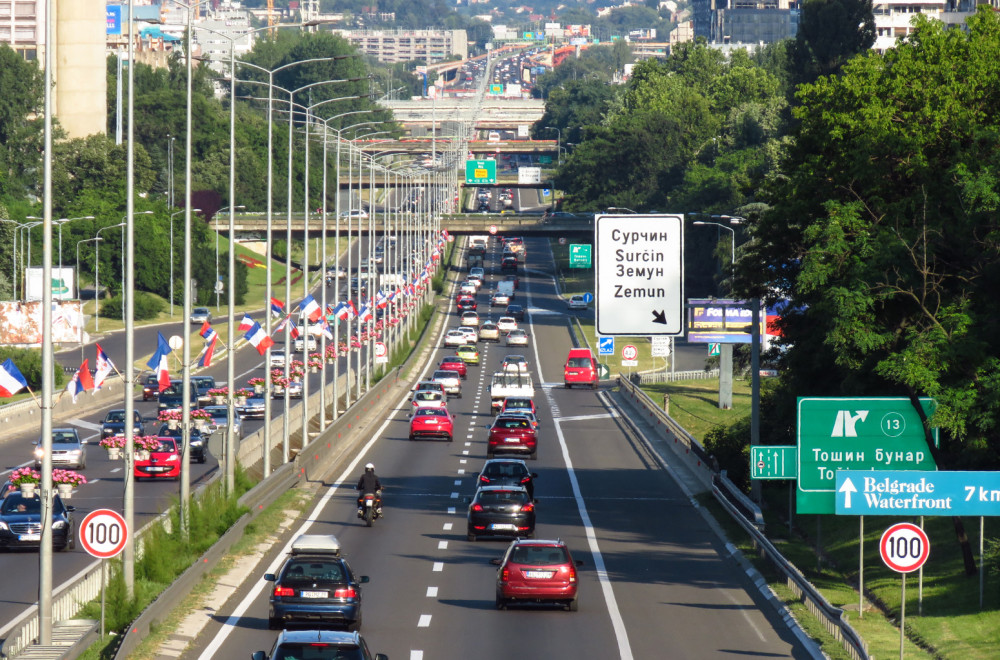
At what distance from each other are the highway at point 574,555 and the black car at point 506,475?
104 cm

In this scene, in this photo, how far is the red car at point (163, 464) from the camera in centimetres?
4831

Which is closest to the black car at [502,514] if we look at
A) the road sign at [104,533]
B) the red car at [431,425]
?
the road sign at [104,533]

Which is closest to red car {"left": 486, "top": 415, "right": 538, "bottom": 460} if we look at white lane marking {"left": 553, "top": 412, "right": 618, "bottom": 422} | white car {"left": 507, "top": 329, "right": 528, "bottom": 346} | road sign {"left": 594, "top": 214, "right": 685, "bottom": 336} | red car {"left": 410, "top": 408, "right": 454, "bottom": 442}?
red car {"left": 410, "top": 408, "right": 454, "bottom": 442}

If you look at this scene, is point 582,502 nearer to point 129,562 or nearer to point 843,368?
point 843,368

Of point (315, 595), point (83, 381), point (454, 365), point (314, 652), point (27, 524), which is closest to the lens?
point (314, 652)

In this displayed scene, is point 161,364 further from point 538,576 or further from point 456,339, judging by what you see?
point 456,339

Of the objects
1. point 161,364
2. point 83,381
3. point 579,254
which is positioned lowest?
point 83,381

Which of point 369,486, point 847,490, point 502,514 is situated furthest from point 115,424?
point 847,490

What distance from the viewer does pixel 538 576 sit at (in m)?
27.5

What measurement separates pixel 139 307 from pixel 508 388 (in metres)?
49.7

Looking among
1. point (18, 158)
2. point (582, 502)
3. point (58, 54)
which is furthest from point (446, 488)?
point (18, 158)

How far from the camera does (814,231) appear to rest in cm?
3306

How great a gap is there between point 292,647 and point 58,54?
124895 mm

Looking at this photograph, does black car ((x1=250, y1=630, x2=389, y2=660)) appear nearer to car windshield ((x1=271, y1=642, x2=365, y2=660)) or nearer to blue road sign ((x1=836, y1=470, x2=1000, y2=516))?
car windshield ((x1=271, y1=642, x2=365, y2=660))
